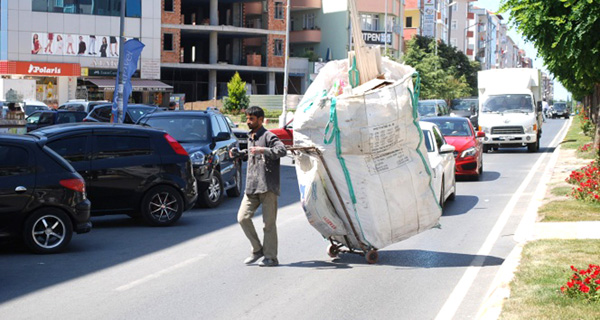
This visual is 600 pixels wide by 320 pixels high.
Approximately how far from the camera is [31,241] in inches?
448

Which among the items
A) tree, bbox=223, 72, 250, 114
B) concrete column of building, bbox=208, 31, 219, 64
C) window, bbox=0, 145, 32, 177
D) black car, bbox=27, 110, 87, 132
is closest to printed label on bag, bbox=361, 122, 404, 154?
window, bbox=0, 145, 32, 177

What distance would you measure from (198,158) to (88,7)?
47.4m

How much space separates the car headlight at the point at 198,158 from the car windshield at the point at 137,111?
11.1 metres

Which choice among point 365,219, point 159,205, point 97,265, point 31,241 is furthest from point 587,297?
point 159,205

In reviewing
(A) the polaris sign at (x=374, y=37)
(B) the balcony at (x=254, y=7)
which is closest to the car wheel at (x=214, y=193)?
(B) the balcony at (x=254, y=7)

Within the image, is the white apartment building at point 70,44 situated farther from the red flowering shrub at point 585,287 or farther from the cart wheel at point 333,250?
the red flowering shrub at point 585,287

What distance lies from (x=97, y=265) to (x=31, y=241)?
1.26 m

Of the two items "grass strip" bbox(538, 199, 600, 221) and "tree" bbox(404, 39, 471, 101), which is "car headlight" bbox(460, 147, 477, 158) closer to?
"grass strip" bbox(538, 199, 600, 221)

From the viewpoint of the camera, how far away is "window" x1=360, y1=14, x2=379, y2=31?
270ft

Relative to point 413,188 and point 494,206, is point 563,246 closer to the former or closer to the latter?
point 413,188

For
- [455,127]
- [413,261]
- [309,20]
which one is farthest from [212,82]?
[413,261]

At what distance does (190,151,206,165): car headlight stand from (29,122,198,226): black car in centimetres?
201

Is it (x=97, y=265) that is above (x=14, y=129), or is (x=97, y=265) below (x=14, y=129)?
below

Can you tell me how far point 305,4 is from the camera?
7981 centimetres
